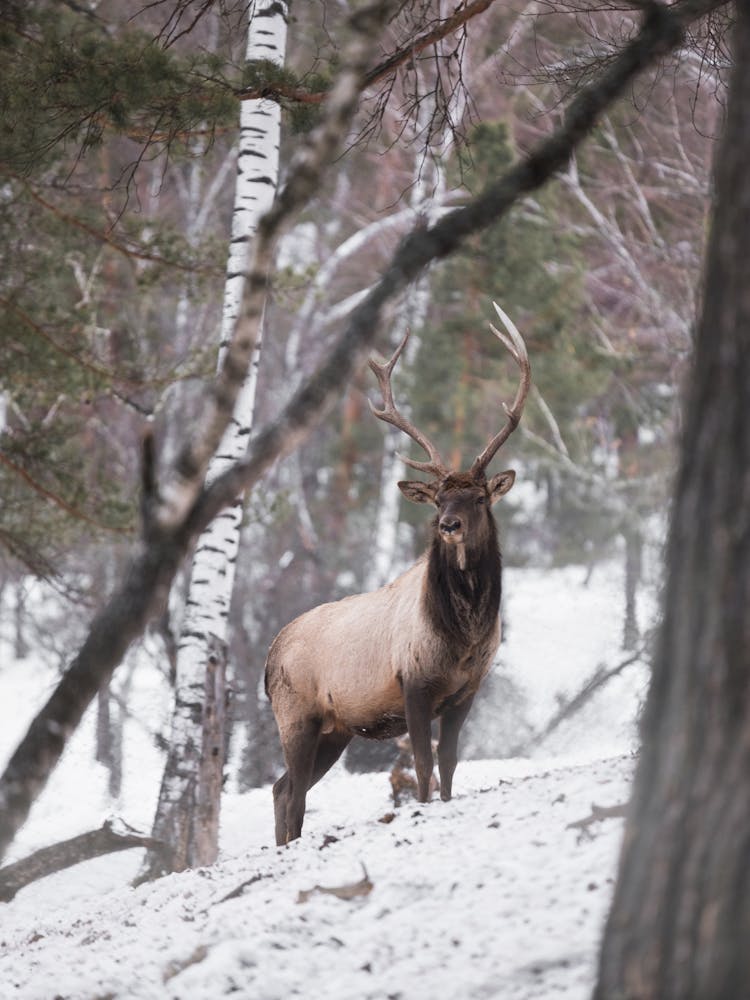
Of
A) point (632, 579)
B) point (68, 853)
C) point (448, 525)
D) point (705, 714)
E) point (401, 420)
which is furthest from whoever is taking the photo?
point (632, 579)

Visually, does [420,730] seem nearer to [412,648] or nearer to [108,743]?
[412,648]

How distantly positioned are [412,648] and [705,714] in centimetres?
424

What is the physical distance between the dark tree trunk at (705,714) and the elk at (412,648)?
11.5 feet

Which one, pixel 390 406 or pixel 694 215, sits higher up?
pixel 694 215

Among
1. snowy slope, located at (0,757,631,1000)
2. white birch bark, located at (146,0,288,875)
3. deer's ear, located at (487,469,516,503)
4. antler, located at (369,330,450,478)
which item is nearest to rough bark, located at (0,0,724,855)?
snowy slope, located at (0,757,631,1000)

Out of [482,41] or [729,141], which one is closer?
[729,141]

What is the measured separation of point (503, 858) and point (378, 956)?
559mm

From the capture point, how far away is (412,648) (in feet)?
21.7

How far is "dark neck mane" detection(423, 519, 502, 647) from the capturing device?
6531 millimetres

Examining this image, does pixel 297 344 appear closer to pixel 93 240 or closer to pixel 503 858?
pixel 93 240

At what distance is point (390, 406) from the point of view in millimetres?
7555

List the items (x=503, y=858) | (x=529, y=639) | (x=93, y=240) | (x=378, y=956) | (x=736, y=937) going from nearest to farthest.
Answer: (x=736, y=937)
(x=378, y=956)
(x=503, y=858)
(x=93, y=240)
(x=529, y=639)

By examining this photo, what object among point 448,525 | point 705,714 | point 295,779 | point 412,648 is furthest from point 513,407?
point 705,714

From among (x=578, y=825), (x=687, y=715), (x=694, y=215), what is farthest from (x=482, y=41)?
(x=687, y=715)
